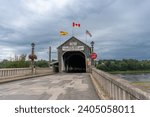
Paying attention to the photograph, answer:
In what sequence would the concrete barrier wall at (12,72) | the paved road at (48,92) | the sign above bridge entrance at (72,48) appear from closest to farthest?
the paved road at (48,92) → the concrete barrier wall at (12,72) → the sign above bridge entrance at (72,48)

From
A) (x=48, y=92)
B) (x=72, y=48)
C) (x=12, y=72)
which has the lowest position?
(x=48, y=92)

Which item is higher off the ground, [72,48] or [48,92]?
[72,48]

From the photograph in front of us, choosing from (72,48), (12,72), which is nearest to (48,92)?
(12,72)

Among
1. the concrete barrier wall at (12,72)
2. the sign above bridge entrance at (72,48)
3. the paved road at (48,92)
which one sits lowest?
the paved road at (48,92)

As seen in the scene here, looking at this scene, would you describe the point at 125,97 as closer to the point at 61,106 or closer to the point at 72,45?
the point at 61,106

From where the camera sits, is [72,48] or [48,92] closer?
[48,92]

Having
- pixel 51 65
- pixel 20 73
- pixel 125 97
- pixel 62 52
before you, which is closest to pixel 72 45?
pixel 62 52

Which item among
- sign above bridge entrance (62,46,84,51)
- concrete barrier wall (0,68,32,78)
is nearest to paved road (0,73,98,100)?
concrete barrier wall (0,68,32,78)

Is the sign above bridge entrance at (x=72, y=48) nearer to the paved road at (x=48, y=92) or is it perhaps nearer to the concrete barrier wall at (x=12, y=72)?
the concrete barrier wall at (x=12, y=72)

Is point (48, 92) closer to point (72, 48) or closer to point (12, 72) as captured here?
point (12, 72)

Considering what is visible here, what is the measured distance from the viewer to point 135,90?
4973 mm

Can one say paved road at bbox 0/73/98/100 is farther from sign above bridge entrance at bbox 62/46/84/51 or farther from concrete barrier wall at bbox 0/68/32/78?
sign above bridge entrance at bbox 62/46/84/51

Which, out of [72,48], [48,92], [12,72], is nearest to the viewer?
[48,92]

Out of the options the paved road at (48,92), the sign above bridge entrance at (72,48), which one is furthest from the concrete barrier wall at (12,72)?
the sign above bridge entrance at (72,48)
